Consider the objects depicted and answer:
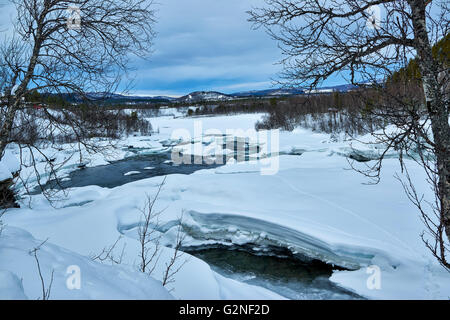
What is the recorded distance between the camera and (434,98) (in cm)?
312

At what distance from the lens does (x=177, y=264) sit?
4434 mm

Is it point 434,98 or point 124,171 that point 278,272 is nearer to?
point 434,98

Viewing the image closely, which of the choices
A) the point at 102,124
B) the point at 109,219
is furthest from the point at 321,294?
the point at 109,219

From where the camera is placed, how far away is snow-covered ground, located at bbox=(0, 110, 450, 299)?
307 cm

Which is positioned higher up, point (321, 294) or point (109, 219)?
point (109, 219)

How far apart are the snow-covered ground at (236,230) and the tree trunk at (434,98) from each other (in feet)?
3.87

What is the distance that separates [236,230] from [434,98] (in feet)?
14.9

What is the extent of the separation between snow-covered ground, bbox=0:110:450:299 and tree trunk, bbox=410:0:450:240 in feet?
3.87

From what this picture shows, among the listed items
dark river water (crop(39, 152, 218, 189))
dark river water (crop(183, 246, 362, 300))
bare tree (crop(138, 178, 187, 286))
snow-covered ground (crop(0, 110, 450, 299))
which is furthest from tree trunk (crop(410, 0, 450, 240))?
dark river water (crop(39, 152, 218, 189))

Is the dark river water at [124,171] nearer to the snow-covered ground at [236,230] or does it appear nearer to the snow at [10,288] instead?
the snow-covered ground at [236,230]

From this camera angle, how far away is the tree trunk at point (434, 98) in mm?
3084
